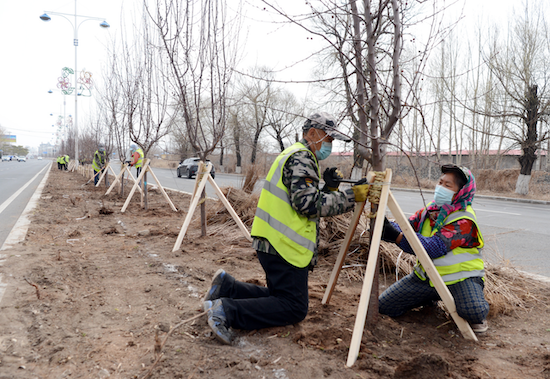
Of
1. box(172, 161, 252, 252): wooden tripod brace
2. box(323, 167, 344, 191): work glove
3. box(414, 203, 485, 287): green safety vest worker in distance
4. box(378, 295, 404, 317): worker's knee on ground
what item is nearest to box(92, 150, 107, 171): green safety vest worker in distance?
box(172, 161, 252, 252): wooden tripod brace

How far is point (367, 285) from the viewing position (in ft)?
7.50

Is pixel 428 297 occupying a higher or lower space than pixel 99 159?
lower

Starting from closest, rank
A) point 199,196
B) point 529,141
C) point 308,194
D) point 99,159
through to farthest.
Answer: point 308,194, point 199,196, point 99,159, point 529,141

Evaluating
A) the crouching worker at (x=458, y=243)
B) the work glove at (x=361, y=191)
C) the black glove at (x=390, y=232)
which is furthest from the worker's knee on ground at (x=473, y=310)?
the work glove at (x=361, y=191)

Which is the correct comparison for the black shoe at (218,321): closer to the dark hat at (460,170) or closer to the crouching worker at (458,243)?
the crouching worker at (458,243)

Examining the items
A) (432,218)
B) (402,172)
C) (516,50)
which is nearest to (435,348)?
(432,218)

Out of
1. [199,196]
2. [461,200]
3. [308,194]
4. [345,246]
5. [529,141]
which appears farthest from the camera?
Answer: [529,141]

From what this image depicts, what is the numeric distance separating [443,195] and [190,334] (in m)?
2.06

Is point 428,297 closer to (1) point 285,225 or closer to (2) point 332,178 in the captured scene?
(2) point 332,178

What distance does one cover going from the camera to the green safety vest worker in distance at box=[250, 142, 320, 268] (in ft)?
8.14

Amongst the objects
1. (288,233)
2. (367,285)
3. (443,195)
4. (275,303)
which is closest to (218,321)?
(275,303)

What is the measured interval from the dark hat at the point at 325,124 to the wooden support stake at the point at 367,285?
0.42 metres

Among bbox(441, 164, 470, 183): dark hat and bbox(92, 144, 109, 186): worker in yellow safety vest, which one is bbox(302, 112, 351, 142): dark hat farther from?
bbox(92, 144, 109, 186): worker in yellow safety vest

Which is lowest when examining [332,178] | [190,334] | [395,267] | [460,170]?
[190,334]
